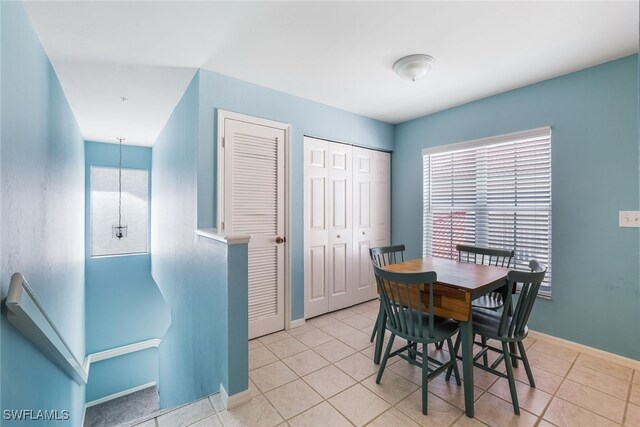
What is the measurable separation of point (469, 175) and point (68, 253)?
468 centimetres

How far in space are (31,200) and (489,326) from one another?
3132 millimetres

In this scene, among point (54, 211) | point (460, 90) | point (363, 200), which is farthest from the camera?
point (363, 200)

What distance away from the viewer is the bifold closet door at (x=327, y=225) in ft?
10.7

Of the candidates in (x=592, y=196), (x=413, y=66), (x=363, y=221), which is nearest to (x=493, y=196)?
(x=592, y=196)

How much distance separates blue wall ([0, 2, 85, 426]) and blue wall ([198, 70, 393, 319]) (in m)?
1.06

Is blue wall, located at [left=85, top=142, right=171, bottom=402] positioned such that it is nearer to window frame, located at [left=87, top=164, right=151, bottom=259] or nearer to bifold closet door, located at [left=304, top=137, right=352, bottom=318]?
window frame, located at [left=87, top=164, right=151, bottom=259]

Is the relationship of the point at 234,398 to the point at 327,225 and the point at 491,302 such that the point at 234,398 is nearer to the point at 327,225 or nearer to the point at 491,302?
the point at 327,225

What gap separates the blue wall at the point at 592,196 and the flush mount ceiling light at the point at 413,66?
1.23 m

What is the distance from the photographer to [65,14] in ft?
5.98

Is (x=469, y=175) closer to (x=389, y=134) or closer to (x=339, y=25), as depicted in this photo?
(x=389, y=134)

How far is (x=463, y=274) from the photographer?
2195 mm

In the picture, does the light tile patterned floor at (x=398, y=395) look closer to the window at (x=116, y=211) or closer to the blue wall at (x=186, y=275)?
the blue wall at (x=186, y=275)

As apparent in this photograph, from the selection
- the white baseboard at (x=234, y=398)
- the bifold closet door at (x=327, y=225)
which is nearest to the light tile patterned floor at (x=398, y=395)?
the white baseboard at (x=234, y=398)

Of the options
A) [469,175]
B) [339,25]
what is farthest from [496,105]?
[339,25]
